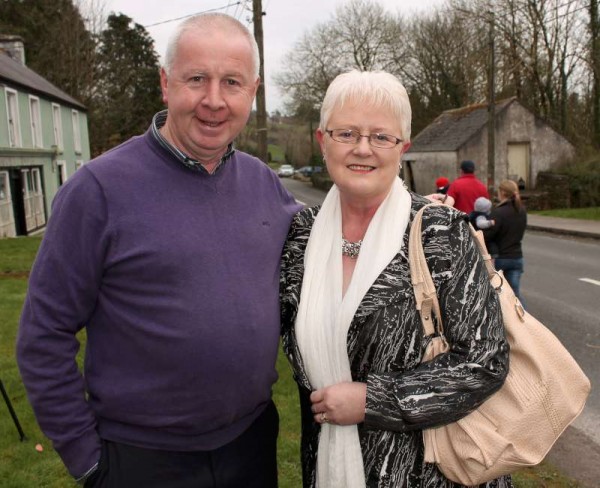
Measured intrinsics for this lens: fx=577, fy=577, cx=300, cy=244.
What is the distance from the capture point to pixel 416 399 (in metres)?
1.86

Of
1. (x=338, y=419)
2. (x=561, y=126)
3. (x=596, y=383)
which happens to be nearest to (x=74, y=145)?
(x=561, y=126)

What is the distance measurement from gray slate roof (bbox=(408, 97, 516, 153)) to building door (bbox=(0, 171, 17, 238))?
18.2m

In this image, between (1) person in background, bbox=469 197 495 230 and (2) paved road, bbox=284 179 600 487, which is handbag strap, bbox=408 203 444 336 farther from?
(1) person in background, bbox=469 197 495 230

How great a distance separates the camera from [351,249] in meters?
2.10

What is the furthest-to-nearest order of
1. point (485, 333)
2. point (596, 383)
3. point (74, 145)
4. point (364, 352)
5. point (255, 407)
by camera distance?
1. point (74, 145)
2. point (596, 383)
3. point (255, 407)
4. point (364, 352)
5. point (485, 333)

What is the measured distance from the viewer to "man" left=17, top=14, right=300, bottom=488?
1.90 m

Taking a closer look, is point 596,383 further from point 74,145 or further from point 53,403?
point 74,145

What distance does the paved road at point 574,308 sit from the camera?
4.09 m

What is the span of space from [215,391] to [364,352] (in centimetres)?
53

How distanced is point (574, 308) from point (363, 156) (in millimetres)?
7397

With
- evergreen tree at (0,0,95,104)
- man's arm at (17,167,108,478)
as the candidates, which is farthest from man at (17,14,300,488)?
evergreen tree at (0,0,95,104)

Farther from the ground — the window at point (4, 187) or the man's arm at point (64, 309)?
the window at point (4, 187)

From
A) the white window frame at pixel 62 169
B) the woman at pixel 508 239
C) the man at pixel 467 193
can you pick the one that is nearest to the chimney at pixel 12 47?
the white window frame at pixel 62 169

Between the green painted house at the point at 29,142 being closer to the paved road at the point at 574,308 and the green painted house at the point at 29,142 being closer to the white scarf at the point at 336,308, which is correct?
the paved road at the point at 574,308
